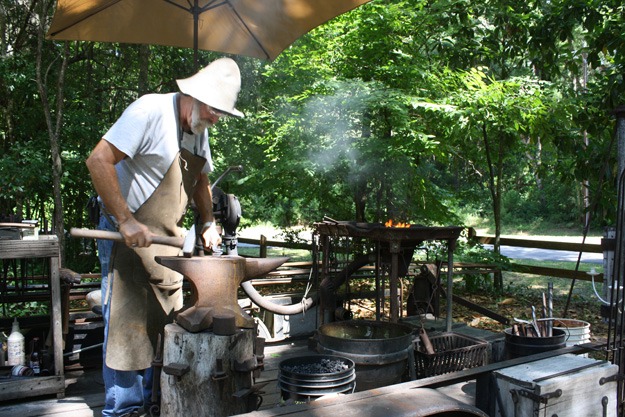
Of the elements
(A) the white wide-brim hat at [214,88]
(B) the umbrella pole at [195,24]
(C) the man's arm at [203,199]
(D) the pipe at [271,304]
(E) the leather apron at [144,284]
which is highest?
(B) the umbrella pole at [195,24]

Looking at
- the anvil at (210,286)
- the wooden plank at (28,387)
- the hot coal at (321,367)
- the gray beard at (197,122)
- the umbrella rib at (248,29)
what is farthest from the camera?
the umbrella rib at (248,29)

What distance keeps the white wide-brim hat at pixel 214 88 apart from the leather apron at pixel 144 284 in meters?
0.35

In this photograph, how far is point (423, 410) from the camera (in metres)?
1.96

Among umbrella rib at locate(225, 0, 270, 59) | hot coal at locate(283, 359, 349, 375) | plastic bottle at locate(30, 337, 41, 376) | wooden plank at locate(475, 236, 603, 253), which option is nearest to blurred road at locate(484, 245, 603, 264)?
wooden plank at locate(475, 236, 603, 253)

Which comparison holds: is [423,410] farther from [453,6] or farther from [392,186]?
[453,6]

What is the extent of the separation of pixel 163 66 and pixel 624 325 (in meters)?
7.93

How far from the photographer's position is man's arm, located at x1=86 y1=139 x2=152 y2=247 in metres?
2.18

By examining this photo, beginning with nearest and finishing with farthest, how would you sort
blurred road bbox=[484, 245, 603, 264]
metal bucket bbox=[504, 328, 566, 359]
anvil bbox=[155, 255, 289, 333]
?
1. anvil bbox=[155, 255, 289, 333]
2. metal bucket bbox=[504, 328, 566, 359]
3. blurred road bbox=[484, 245, 603, 264]

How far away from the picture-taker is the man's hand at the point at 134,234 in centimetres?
219

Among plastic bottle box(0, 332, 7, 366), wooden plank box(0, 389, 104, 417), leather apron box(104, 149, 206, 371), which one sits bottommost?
wooden plank box(0, 389, 104, 417)

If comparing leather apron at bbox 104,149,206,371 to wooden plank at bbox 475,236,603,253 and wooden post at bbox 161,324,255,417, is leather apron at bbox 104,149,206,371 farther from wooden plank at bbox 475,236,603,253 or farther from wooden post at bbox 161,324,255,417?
wooden plank at bbox 475,236,603,253

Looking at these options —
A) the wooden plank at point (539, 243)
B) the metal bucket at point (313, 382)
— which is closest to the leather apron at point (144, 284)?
the metal bucket at point (313, 382)

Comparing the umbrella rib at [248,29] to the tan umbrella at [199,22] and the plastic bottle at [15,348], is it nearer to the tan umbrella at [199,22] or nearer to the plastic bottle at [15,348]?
the tan umbrella at [199,22]

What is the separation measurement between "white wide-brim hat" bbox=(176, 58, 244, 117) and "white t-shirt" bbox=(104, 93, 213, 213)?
177 mm
